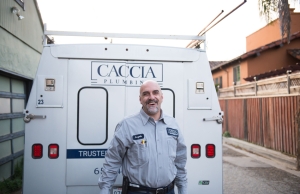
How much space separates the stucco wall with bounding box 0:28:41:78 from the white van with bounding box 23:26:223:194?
3.33 meters

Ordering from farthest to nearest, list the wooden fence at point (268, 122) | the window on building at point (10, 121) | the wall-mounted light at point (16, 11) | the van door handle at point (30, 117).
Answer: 1. the wooden fence at point (268, 122)
2. the wall-mounted light at point (16, 11)
3. the window on building at point (10, 121)
4. the van door handle at point (30, 117)

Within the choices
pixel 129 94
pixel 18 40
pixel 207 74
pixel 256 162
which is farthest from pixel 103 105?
pixel 256 162

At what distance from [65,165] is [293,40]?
20.7 metres

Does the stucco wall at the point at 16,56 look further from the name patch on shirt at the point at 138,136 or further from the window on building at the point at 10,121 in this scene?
the name patch on shirt at the point at 138,136

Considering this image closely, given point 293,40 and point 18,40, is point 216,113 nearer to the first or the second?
point 18,40

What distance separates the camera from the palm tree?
27.2 feet

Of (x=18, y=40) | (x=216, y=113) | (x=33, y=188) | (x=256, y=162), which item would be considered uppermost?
(x=18, y=40)

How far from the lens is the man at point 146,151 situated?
290 centimetres

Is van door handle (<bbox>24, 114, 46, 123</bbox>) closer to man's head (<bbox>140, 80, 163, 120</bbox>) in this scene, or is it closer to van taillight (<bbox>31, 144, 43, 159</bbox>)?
van taillight (<bbox>31, 144, 43, 159</bbox>)

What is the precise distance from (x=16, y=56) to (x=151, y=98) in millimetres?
5731

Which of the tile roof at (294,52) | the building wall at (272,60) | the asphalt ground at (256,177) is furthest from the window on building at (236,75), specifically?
the asphalt ground at (256,177)

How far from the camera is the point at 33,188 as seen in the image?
374cm

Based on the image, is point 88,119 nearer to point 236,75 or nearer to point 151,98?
point 151,98

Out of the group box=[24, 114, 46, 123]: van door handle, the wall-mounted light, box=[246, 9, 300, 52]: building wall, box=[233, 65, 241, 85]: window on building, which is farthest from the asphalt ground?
box=[246, 9, 300, 52]: building wall
